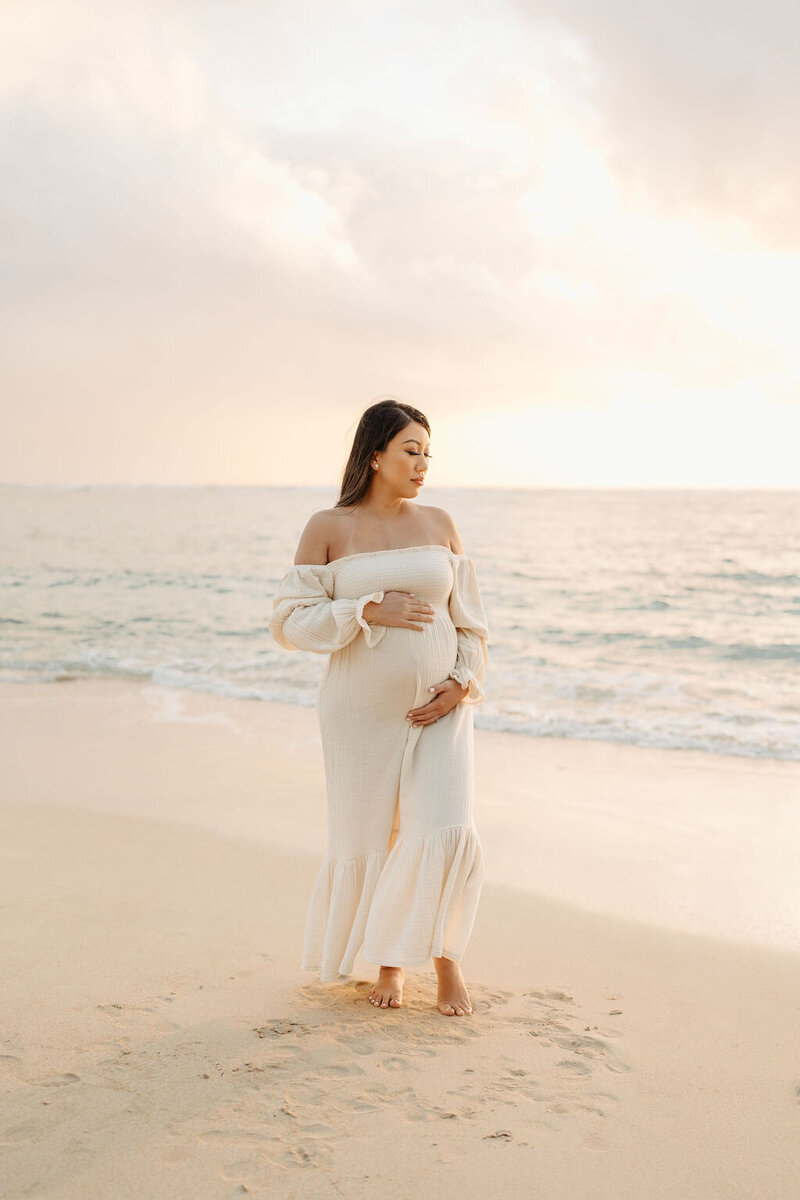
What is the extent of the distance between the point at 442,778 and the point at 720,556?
30.3 m

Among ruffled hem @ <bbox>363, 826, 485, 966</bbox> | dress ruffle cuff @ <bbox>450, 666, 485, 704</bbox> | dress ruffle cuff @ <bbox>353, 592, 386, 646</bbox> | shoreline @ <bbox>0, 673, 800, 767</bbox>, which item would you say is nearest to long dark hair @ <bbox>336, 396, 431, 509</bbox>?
dress ruffle cuff @ <bbox>353, 592, 386, 646</bbox>

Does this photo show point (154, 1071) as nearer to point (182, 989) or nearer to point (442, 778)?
point (182, 989)

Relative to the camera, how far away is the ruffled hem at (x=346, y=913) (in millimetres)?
3707

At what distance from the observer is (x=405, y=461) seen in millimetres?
3838

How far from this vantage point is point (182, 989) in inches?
146

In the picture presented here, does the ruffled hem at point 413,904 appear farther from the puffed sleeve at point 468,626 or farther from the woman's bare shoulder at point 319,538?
the woman's bare shoulder at point 319,538

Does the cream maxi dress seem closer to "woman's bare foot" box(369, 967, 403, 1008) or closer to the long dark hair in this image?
"woman's bare foot" box(369, 967, 403, 1008)

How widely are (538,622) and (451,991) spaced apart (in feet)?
51.0

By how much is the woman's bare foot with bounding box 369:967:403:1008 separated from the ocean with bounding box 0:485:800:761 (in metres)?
5.95

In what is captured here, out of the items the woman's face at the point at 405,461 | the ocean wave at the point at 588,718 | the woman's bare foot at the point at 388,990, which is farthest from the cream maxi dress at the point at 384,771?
the ocean wave at the point at 588,718

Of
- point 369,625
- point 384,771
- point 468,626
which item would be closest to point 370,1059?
point 384,771

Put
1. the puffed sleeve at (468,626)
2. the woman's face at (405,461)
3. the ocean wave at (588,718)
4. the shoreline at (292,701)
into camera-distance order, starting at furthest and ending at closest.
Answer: the ocean wave at (588,718) → the shoreline at (292,701) → the puffed sleeve at (468,626) → the woman's face at (405,461)

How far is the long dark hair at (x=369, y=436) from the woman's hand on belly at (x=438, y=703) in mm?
823

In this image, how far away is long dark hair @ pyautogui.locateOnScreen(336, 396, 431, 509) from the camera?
3865 millimetres
